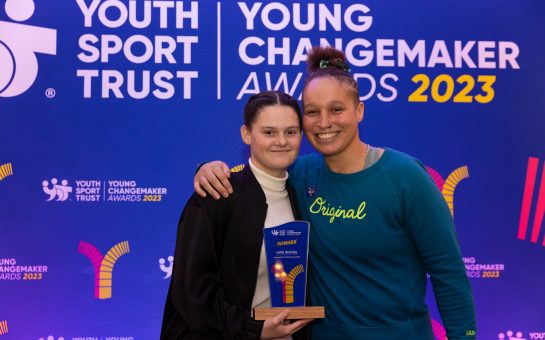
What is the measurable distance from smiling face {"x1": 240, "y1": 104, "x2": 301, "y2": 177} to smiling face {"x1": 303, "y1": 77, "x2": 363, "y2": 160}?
7cm

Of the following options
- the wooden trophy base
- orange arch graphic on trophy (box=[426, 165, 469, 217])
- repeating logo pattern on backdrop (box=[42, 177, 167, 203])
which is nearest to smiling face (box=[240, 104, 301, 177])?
the wooden trophy base

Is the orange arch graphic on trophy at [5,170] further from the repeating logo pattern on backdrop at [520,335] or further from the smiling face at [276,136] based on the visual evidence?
the repeating logo pattern on backdrop at [520,335]

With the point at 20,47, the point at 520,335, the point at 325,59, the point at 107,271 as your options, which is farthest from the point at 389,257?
the point at 20,47

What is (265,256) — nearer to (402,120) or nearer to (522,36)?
(402,120)

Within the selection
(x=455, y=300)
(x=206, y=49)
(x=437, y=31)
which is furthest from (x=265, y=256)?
(x=437, y=31)

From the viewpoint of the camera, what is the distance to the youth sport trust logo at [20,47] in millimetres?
3061

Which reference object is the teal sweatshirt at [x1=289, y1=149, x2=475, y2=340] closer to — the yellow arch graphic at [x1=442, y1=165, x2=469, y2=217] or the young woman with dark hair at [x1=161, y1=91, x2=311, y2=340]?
the young woman with dark hair at [x1=161, y1=91, x2=311, y2=340]

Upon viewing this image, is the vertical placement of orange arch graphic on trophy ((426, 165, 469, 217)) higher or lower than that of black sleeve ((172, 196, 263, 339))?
higher

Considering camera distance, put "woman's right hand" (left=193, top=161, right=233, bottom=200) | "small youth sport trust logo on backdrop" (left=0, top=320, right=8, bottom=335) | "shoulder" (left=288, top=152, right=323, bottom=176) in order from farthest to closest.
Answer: "small youth sport trust logo on backdrop" (left=0, top=320, right=8, bottom=335) < "shoulder" (left=288, top=152, right=323, bottom=176) < "woman's right hand" (left=193, top=161, right=233, bottom=200)

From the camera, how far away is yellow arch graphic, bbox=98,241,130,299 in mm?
3045

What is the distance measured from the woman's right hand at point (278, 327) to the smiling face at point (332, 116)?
0.57 meters

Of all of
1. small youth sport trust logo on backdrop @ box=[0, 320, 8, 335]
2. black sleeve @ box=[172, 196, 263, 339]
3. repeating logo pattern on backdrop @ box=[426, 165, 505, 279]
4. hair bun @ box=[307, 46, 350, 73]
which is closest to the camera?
black sleeve @ box=[172, 196, 263, 339]

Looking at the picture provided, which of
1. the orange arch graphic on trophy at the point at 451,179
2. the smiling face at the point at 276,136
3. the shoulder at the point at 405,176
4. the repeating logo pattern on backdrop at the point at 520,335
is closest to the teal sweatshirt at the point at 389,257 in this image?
the shoulder at the point at 405,176

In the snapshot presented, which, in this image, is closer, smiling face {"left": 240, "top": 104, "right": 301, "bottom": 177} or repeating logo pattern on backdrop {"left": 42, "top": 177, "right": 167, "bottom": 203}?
smiling face {"left": 240, "top": 104, "right": 301, "bottom": 177}
